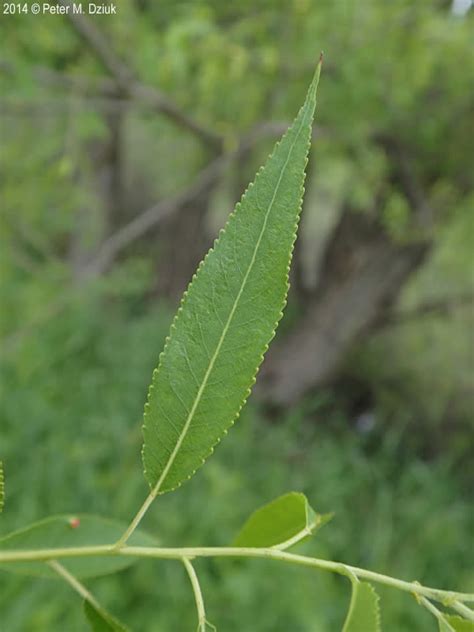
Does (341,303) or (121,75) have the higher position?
(121,75)

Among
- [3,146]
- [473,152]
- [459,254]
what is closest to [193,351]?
[3,146]

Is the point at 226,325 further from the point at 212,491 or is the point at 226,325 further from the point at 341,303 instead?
the point at 341,303

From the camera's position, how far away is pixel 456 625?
1.21ft

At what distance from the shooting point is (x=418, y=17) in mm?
1970

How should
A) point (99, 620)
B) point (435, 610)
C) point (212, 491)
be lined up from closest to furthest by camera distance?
point (435, 610) < point (99, 620) < point (212, 491)

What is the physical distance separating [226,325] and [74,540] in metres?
0.26

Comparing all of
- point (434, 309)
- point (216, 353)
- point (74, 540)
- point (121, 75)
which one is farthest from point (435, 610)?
point (434, 309)

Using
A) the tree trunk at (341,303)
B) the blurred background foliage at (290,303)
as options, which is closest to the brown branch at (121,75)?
the blurred background foliage at (290,303)

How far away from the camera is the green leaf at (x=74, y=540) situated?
48 cm

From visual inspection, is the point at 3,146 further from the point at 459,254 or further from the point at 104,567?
the point at 104,567

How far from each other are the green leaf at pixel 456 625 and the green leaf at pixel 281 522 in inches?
3.5

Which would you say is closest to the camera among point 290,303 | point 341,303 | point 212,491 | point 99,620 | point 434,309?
point 99,620

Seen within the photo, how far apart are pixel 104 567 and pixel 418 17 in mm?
1896

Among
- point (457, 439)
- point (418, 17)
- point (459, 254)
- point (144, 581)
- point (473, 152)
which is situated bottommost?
point (457, 439)
